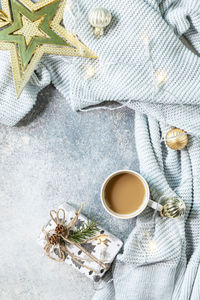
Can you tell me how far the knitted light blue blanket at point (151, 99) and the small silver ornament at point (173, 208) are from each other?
0.04 meters

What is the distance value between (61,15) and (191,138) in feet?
1.63

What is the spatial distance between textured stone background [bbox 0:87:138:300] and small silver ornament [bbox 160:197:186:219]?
14 cm

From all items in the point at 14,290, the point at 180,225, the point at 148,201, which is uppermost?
the point at 148,201

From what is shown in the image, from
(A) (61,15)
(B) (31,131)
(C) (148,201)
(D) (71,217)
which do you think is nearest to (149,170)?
(C) (148,201)

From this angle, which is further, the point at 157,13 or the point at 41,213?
the point at 41,213

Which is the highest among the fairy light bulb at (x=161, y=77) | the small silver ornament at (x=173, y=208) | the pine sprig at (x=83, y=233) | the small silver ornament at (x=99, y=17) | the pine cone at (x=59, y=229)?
the small silver ornament at (x=99, y=17)

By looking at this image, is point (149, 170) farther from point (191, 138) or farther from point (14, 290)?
point (14, 290)

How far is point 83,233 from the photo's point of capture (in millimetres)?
1011

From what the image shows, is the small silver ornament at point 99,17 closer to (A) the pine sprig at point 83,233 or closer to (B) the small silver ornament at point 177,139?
(B) the small silver ornament at point 177,139

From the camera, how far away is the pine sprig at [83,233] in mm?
1011

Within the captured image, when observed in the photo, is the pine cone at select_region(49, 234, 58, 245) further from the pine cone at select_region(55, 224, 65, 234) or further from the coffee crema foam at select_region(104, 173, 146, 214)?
the coffee crema foam at select_region(104, 173, 146, 214)

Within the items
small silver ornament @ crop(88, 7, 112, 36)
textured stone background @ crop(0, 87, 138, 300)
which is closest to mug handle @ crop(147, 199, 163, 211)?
textured stone background @ crop(0, 87, 138, 300)

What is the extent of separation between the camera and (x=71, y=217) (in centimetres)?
104

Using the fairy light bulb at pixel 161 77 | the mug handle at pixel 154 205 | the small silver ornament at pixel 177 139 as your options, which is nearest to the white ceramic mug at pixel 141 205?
the mug handle at pixel 154 205
